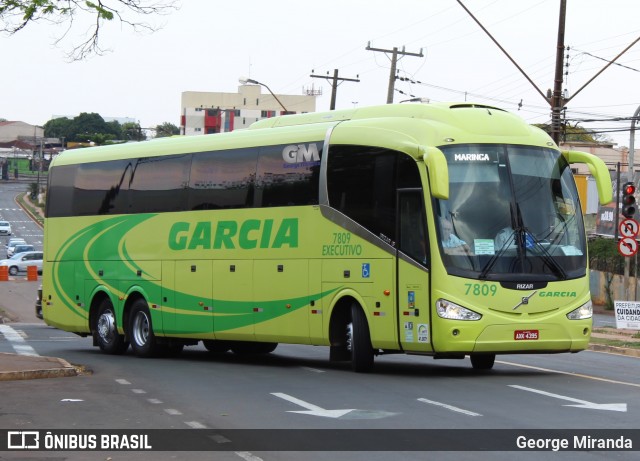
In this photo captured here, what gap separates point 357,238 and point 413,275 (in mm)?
1547

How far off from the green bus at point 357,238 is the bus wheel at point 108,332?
3.5 inches

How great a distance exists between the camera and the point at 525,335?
16.7m

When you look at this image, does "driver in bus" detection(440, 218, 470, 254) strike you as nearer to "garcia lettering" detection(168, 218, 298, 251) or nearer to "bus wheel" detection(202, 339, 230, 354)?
"garcia lettering" detection(168, 218, 298, 251)

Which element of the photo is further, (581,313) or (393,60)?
(393,60)

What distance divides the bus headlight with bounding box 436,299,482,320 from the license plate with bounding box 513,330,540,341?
1.94 ft

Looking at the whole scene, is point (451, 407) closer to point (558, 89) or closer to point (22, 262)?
point (558, 89)

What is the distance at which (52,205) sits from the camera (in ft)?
87.1

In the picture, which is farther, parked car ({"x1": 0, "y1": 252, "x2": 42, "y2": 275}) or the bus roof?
parked car ({"x1": 0, "y1": 252, "x2": 42, "y2": 275})

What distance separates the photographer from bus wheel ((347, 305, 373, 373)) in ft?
59.3

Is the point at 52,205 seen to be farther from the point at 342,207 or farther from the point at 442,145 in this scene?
the point at 442,145

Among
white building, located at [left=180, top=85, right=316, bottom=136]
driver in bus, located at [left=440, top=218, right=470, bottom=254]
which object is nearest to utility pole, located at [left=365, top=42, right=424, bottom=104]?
driver in bus, located at [left=440, top=218, right=470, bottom=254]

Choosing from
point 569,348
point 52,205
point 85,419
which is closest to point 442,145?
point 569,348

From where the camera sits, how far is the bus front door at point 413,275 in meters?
16.9
